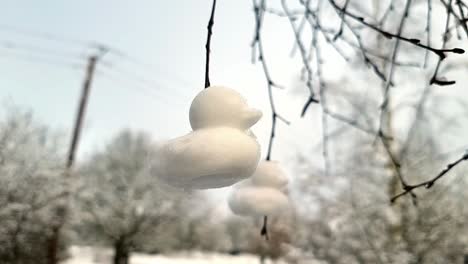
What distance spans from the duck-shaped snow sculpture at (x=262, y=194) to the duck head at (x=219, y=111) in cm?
37

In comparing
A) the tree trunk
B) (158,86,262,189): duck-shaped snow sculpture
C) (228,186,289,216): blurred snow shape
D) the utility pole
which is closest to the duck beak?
(158,86,262,189): duck-shaped snow sculpture

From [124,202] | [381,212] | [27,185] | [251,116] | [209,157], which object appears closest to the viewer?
[209,157]

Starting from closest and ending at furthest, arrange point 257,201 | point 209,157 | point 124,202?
1. point 209,157
2. point 257,201
3. point 124,202

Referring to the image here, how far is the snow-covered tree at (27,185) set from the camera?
7.98 metres

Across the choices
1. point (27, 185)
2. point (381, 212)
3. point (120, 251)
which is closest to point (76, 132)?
point (27, 185)

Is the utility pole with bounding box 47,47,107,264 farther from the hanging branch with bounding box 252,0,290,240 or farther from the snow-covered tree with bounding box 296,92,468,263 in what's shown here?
the hanging branch with bounding box 252,0,290,240

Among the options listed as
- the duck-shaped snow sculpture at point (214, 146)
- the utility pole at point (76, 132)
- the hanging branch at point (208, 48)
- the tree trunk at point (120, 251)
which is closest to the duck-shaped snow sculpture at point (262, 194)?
the duck-shaped snow sculpture at point (214, 146)

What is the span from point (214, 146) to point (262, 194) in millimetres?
477

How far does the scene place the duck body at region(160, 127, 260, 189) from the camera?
708mm

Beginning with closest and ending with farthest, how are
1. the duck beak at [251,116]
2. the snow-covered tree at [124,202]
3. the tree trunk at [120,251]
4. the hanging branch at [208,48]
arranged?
the hanging branch at [208,48] < the duck beak at [251,116] < the snow-covered tree at [124,202] < the tree trunk at [120,251]

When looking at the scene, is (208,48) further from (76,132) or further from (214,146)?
(76,132)

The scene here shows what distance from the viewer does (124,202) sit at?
464 inches

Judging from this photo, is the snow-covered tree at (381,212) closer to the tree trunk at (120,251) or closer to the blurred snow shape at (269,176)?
the blurred snow shape at (269,176)

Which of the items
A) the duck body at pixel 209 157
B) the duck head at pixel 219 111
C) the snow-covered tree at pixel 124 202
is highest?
the snow-covered tree at pixel 124 202
